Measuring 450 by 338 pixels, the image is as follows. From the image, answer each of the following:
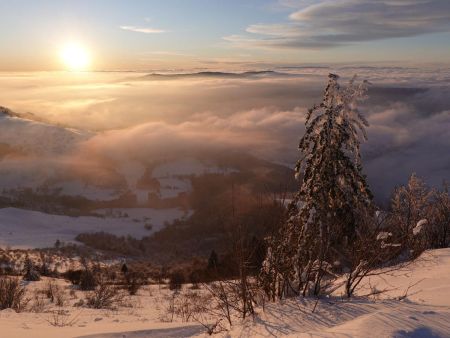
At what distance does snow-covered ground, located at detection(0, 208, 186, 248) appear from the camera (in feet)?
267

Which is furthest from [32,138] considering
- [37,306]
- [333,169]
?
[333,169]

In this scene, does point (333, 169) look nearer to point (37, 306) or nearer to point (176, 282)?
point (37, 306)

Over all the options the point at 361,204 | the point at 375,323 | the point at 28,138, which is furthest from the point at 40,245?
the point at 28,138

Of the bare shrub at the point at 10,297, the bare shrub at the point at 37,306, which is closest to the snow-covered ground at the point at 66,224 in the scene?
the bare shrub at the point at 37,306

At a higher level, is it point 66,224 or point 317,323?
point 317,323

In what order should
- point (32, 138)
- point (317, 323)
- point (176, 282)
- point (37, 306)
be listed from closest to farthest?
point (317, 323), point (37, 306), point (176, 282), point (32, 138)

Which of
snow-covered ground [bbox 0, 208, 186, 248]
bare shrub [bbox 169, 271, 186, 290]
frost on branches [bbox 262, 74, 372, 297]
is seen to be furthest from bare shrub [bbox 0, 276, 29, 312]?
snow-covered ground [bbox 0, 208, 186, 248]

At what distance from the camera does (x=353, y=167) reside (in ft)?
38.1

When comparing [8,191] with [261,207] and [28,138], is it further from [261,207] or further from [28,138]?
[261,207]

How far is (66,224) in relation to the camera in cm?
10606

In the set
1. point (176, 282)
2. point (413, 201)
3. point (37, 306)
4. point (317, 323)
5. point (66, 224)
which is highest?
point (317, 323)

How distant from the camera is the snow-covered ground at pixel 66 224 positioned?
81.4 meters

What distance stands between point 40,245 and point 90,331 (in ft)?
241

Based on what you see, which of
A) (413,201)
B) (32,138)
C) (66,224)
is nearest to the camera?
(413,201)
